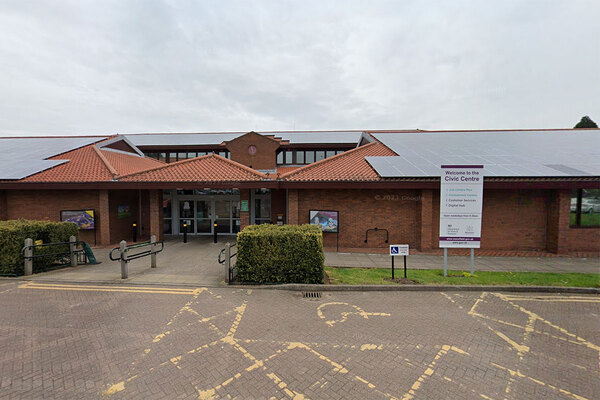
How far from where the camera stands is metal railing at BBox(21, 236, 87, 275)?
7.59 metres

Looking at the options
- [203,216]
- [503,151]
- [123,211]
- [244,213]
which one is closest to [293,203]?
[244,213]

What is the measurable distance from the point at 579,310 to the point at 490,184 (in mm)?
5851

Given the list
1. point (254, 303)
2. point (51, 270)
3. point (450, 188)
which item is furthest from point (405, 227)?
point (51, 270)

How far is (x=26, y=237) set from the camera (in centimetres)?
785

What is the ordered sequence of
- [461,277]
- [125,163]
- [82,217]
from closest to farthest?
[461,277], [82,217], [125,163]

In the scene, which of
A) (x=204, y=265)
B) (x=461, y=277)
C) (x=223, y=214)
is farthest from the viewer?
(x=223, y=214)

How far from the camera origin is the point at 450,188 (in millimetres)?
8148

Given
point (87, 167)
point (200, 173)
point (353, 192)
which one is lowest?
point (353, 192)

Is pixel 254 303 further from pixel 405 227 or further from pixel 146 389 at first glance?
pixel 405 227

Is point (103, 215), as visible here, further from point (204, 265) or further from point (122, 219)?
point (204, 265)

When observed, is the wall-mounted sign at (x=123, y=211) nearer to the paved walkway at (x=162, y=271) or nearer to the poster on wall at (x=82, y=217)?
the poster on wall at (x=82, y=217)

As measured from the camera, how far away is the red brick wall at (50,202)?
12555 mm

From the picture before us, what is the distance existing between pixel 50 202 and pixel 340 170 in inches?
535

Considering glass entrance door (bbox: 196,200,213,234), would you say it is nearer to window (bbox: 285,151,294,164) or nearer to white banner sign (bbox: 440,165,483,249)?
window (bbox: 285,151,294,164)
